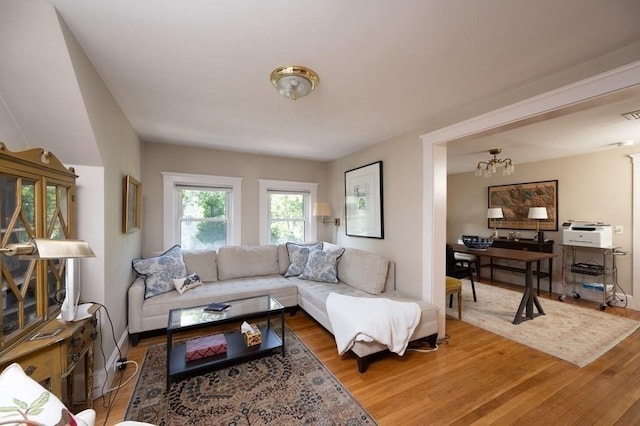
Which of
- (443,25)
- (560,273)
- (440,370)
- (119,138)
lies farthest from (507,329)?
(119,138)

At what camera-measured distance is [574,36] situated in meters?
1.35

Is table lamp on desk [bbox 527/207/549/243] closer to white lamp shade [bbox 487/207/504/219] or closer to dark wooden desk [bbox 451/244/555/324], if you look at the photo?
white lamp shade [bbox 487/207/504/219]

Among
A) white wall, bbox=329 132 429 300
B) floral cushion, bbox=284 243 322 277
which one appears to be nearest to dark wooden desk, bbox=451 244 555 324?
white wall, bbox=329 132 429 300

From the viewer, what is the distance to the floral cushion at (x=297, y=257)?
3.61 m

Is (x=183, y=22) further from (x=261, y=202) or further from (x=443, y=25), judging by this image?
(x=261, y=202)

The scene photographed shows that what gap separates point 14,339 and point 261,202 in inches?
119

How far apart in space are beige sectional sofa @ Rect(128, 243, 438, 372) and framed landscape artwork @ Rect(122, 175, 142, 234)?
0.65 meters

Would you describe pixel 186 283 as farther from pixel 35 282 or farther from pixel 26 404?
pixel 26 404

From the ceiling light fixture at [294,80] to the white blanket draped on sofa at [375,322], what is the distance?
1865 millimetres

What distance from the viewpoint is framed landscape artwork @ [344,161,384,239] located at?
3289 mm

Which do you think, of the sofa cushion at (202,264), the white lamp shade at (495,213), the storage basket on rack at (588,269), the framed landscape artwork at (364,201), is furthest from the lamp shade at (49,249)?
the white lamp shade at (495,213)

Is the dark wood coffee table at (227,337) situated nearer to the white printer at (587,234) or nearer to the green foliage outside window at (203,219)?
the green foliage outside window at (203,219)

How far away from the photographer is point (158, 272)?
2.80 metres

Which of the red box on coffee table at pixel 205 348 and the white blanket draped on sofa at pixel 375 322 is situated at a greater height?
the white blanket draped on sofa at pixel 375 322
